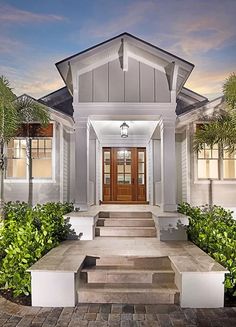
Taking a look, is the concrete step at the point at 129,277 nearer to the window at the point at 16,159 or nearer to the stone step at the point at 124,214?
the stone step at the point at 124,214

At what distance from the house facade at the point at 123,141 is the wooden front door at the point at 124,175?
4cm

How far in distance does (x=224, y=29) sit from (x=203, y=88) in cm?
402

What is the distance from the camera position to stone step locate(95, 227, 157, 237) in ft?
21.6

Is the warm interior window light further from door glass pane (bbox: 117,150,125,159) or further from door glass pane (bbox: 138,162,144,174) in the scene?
door glass pane (bbox: 138,162,144,174)

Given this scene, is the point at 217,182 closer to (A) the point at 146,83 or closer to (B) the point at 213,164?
(B) the point at 213,164

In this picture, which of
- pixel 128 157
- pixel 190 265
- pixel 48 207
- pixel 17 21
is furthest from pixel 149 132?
pixel 17 21

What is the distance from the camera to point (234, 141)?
755cm

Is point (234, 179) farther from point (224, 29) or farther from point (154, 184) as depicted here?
point (224, 29)

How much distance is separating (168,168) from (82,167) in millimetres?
2250

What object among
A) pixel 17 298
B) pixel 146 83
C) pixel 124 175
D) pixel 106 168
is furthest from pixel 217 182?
pixel 17 298

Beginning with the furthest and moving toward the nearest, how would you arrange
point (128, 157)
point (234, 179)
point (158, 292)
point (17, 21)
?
point (17, 21) < point (128, 157) < point (234, 179) < point (158, 292)

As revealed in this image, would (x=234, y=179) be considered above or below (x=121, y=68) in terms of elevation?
below

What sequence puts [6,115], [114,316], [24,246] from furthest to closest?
[6,115], [24,246], [114,316]

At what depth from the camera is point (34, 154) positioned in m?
9.66
